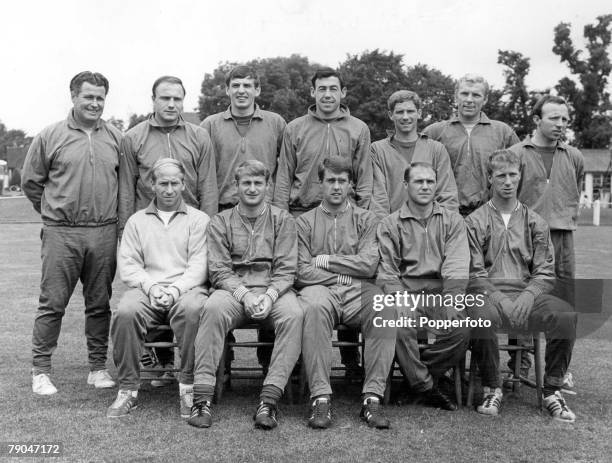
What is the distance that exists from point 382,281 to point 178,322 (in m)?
1.54

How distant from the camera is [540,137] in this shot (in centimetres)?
582

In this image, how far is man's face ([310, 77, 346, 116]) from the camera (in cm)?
580

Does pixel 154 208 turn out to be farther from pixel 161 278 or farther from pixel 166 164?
pixel 161 278

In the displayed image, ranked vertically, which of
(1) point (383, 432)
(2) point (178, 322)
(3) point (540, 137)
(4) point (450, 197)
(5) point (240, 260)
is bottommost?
(1) point (383, 432)

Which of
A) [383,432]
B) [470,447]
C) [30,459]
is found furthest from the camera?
[383,432]

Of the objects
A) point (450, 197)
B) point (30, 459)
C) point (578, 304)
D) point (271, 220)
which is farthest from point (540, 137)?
point (30, 459)

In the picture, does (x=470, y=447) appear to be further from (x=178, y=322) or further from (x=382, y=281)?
(x=178, y=322)

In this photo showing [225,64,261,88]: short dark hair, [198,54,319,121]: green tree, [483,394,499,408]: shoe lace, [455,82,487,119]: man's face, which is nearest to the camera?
[483,394,499,408]: shoe lace

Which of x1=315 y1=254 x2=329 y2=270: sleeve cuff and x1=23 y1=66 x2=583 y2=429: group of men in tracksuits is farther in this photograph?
x1=315 y1=254 x2=329 y2=270: sleeve cuff

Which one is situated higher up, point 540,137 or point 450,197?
point 540,137

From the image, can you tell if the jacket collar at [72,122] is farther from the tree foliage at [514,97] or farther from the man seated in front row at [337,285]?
the tree foliage at [514,97]

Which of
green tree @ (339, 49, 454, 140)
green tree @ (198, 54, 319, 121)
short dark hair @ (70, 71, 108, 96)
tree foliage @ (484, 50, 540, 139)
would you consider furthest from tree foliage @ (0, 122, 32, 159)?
short dark hair @ (70, 71, 108, 96)

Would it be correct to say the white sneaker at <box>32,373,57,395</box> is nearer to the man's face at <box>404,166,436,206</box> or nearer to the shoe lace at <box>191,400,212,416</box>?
the shoe lace at <box>191,400,212,416</box>

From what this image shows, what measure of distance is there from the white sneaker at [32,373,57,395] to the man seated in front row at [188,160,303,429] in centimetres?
133
